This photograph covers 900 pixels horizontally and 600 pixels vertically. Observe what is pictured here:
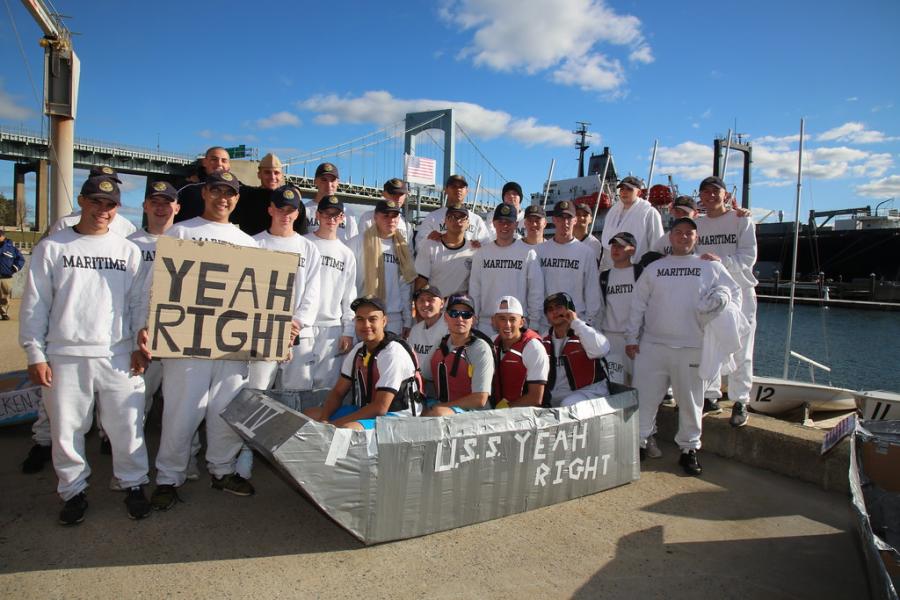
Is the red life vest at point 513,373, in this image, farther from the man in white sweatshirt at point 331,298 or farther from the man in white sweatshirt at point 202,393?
the man in white sweatshirt at point 202,393

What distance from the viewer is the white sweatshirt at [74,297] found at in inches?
123

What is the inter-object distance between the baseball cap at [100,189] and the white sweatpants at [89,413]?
950mm

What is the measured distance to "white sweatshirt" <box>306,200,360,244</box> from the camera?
222 inches

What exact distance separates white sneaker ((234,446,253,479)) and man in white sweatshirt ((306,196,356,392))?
0.70m

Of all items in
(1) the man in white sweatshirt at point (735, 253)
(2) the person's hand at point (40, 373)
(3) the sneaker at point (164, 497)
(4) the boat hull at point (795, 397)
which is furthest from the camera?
(4) the boat hull at point (795, 397)

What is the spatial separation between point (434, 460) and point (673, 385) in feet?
7.98

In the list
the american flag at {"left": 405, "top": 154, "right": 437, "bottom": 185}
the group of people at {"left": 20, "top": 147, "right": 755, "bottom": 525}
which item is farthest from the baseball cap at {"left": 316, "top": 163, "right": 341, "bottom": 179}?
the american flag at {"left": 405, "top": 154, "right": 437, "bottom": 185}

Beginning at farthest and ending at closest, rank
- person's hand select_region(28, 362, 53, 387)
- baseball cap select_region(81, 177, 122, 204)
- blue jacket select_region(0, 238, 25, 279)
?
blue jacket select_region(0, 238, 25, 279) → baseball cap select_region(81, 177, 122, 204) → person's hand select_region(28, 362, 53, 387)

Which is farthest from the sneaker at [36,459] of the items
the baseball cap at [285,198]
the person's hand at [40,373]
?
the baseball cap at [285,198]

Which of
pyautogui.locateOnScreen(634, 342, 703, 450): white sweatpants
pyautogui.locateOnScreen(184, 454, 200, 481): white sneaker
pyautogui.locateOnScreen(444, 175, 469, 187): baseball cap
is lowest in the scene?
pyautogui.locateOnScreen(184, 454, 200, 481): white sneaker

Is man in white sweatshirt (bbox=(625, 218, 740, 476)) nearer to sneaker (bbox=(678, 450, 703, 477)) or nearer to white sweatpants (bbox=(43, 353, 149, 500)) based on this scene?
sneaker (bbox=(678, 450, 703, 477))

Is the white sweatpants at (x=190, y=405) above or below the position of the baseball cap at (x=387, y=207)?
below

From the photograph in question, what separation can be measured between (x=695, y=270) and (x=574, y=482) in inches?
78.8

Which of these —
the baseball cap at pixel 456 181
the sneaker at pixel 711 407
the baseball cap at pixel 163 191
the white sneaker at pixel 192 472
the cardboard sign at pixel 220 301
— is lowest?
the white sneaker at pixel 192 472
